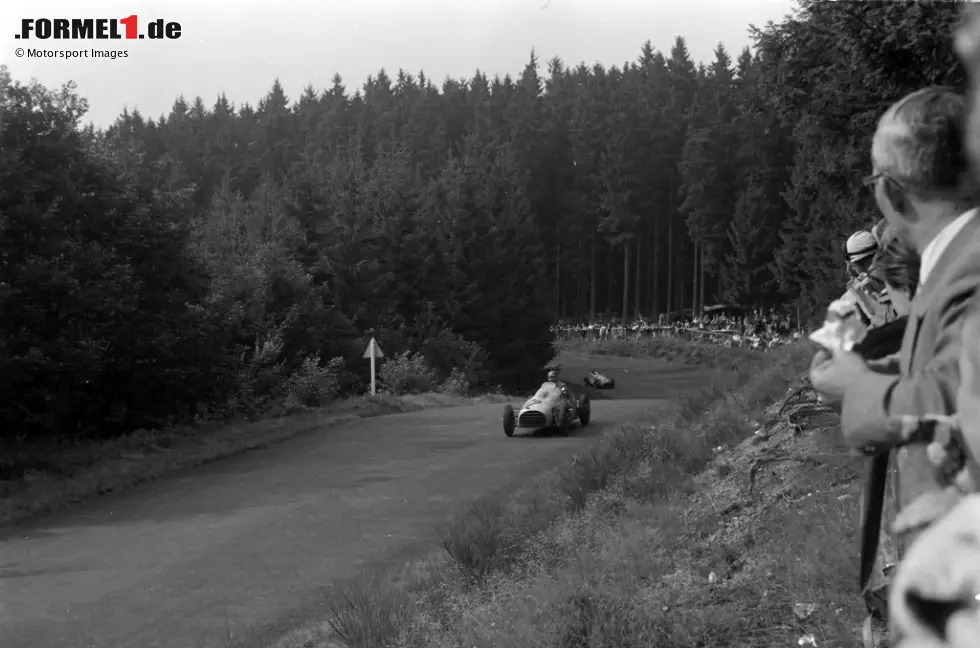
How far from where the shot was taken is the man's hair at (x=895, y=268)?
2.64 meters

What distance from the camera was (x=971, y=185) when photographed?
1781 millimetres

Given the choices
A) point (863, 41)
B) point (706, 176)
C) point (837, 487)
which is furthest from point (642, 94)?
point (837, 487)

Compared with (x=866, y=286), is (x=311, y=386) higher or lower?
lower

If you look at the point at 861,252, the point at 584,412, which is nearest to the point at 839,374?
the point at 861,252

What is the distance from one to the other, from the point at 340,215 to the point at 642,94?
51.5 meters

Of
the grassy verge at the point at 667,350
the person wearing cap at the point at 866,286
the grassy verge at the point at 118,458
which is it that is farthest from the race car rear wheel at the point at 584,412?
the grassy verge at the point at 667,350

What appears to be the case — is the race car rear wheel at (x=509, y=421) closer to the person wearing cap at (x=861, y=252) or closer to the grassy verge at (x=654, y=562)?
the grassy verge at (x=654, y=562)

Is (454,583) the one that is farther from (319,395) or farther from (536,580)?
(319,395)

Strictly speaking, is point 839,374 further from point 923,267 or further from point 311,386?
point 311,386

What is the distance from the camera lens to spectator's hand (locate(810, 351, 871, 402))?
1.87 metres

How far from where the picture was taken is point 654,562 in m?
5.95

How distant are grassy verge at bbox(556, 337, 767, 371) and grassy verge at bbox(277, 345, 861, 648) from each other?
38.2 m

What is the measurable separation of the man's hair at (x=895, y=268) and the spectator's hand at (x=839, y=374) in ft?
2.18

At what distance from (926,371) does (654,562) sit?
14.9ft
